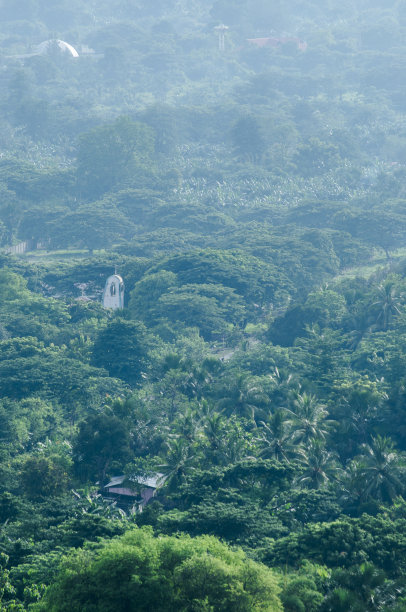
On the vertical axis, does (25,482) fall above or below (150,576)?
below

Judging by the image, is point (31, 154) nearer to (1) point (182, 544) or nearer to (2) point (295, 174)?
(2) point (295, 174)

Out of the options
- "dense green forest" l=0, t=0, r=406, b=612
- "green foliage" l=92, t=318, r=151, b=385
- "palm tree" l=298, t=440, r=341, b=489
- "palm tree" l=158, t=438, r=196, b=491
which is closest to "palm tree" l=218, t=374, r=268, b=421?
"dense green forest" l=0, t=0, r=406, b=612

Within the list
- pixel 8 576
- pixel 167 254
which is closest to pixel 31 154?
pixel 167 254

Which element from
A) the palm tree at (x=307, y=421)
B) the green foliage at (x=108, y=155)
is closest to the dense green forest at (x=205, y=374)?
the palm tree at (x=307, y=421)

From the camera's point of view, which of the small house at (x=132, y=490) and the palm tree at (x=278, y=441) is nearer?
the palm tree at (x=278, y=441)

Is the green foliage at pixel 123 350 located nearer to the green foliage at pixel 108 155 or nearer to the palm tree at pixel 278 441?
the palm tree at pixel 278 441
